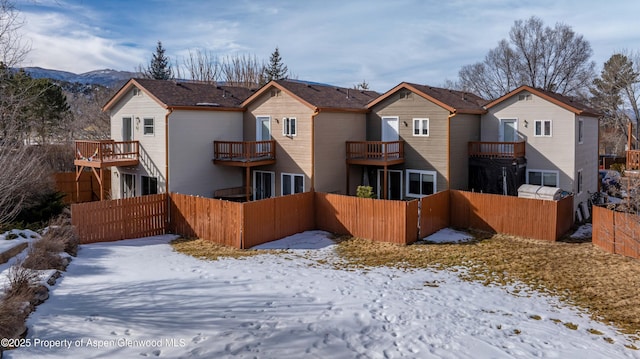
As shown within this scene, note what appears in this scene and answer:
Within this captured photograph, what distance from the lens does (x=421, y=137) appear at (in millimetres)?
23297

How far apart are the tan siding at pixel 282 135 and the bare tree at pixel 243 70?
131ft

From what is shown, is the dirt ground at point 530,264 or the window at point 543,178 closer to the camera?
the dirt ground at point 530,264

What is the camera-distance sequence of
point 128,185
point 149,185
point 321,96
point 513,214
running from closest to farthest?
1. point 513,214
2. point 149,185
3. point 321,96
4. point 128,185

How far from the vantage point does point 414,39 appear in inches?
1242

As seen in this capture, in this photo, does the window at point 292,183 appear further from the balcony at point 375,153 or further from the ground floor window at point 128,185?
the ground floor window at point 128,185

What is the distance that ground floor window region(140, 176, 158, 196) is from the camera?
23.2 metres

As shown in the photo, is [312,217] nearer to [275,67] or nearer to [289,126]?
[289,126]

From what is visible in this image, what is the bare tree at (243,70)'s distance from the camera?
63.5 metres

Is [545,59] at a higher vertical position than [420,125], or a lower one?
higher

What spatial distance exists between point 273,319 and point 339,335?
1340mm

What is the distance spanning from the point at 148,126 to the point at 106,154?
2.27 metres

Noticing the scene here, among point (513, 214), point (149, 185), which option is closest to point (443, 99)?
point (513, 214)

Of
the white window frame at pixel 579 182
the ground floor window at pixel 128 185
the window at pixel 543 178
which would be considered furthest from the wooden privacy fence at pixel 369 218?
the ground floor window at pixel 128 185

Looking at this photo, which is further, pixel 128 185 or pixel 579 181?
pixel 128 185
